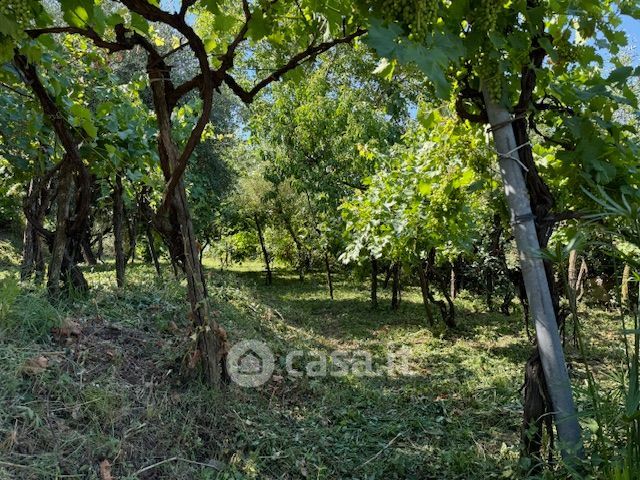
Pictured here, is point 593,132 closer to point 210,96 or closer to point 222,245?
point 210,96

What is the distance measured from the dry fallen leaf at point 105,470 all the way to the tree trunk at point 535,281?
Result: 1.75m

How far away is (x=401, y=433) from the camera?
2744 millimetres

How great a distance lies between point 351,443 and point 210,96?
78.1 inches

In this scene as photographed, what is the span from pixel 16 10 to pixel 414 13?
1.02 metres

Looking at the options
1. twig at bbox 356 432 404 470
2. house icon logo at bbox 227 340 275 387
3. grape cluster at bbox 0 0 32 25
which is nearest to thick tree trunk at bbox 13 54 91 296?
house icon logo at bbox 227 340 275 387

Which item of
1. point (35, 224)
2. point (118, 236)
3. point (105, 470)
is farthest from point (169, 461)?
point (118, 236)

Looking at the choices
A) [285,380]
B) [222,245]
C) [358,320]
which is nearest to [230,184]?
[222,245]

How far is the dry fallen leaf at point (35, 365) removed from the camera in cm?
216

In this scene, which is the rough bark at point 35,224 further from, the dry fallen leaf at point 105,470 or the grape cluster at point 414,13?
the grape cluster at point 414,13

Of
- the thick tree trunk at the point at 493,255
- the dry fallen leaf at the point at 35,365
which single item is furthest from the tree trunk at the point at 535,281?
the thick tree trunk at the point at 493,255

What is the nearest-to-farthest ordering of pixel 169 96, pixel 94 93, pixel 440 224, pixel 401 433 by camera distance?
pixel 169 96 → pixel 401 433 → pixel 94 93 → pixel 440 224

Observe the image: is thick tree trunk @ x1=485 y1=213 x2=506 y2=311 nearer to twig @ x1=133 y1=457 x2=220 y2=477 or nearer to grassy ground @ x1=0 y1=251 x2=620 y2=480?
grassy ground @ x1=0 y1=251 x2=620 y2=480

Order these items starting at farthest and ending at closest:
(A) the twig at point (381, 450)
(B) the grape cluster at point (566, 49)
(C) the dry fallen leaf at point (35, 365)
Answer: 1. (A) the twig at point (381, 450)
2. (C) the dry fallen leaf at point (35, 365)
3. (B) the grape cluster at point (566, 49)

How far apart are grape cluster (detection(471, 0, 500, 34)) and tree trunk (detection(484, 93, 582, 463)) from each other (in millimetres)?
448
